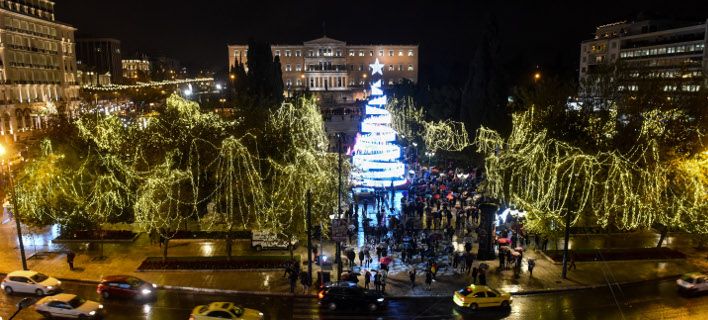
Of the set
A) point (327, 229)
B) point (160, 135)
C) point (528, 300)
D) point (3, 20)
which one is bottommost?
point (528, 300)

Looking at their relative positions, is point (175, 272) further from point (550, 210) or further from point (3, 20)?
point (3, 20)

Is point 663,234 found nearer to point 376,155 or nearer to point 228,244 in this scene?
point 376,155

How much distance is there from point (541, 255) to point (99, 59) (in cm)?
13158

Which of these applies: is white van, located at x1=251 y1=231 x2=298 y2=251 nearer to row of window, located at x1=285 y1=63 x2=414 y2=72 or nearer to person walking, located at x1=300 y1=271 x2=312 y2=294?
person walking, located at x1=300 y1=271 x2=312 y2=294

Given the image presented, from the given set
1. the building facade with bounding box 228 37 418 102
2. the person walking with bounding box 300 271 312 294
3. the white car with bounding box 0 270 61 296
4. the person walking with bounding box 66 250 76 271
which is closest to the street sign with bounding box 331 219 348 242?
the person walking with bounding box 300 271 312 294

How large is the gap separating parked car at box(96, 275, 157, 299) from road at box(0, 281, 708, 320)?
0.33 m

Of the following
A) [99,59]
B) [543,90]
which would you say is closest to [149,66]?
[99,59]

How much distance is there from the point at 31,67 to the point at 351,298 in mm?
65570

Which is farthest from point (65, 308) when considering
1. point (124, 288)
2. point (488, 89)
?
point (488, 89)

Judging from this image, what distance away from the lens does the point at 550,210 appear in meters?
26.1

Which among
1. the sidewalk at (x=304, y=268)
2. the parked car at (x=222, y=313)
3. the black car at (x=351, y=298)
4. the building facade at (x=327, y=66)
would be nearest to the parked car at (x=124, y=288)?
the sidewalk at (x=304, y=268)

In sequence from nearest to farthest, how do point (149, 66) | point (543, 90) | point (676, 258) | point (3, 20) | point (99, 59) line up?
point (676, 258), point (543, 90), point (3, 20), point (99, 59), point (149, 66)

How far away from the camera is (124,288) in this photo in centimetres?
2131

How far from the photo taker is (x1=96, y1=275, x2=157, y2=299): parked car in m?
21.3
